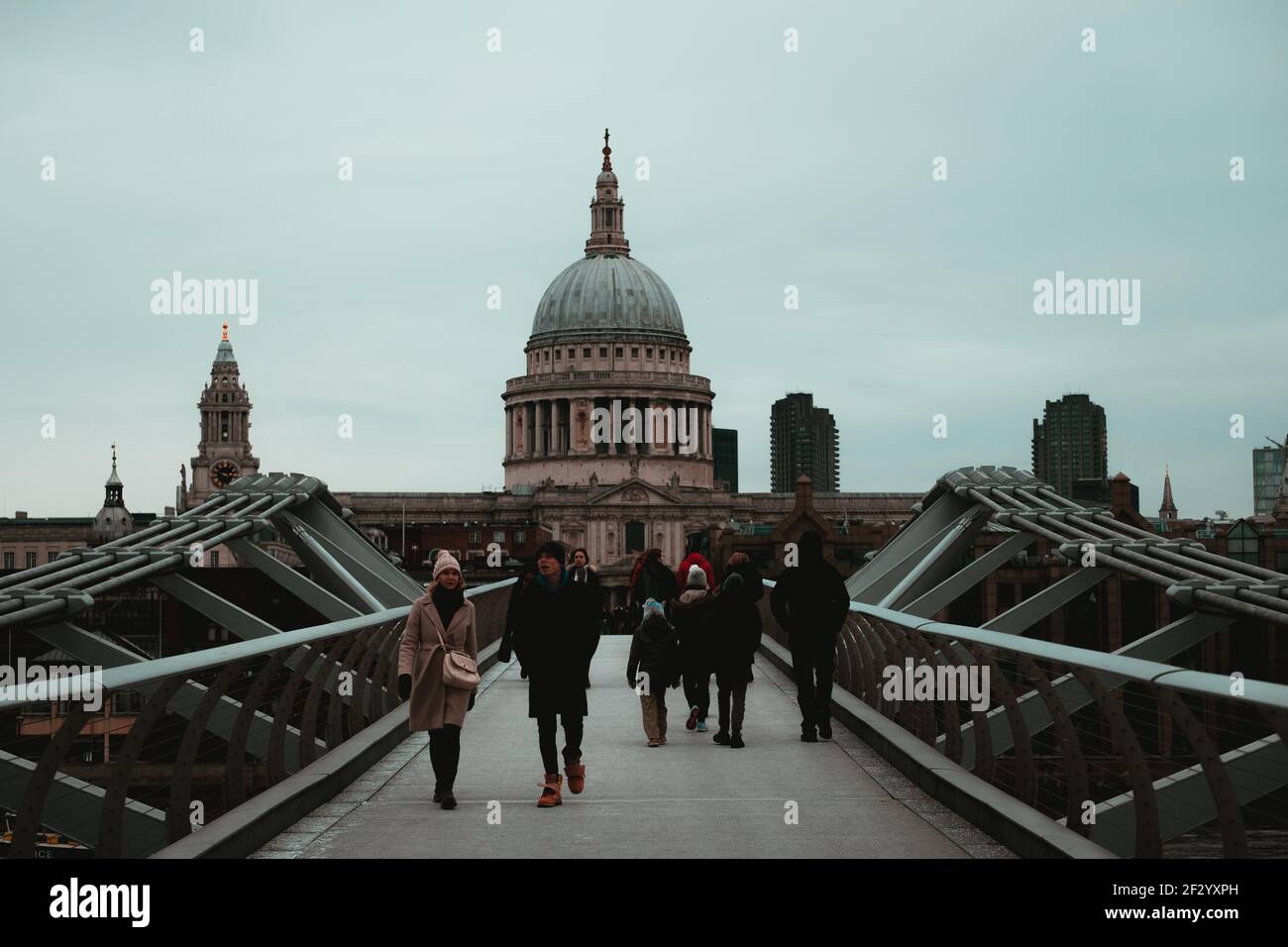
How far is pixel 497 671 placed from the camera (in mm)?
29375

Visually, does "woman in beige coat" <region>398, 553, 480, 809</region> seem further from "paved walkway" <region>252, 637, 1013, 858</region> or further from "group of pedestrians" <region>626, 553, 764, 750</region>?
"group of pedestrians" <region>626, 553, 764, 750</region>

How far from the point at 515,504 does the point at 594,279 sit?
A: 28.5 m

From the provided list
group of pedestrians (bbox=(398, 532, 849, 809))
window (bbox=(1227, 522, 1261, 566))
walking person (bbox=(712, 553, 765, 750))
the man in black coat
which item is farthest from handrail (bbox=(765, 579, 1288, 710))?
window (bbox=(1227, 522, 1261, 566))

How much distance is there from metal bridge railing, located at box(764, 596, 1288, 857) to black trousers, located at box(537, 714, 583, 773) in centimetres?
277

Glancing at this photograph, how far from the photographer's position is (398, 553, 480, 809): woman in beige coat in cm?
1370

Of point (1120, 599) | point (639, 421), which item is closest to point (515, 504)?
point (639, 421)

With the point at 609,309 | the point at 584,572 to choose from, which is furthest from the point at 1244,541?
the point at 609,309

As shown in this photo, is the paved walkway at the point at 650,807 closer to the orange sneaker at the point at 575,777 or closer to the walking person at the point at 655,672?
the orange sneaker at the point at 575,777

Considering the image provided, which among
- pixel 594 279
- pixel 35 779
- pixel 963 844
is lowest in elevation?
pixel 963 844

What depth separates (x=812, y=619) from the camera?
60.0 ft

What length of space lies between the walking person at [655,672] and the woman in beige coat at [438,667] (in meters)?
4.45
